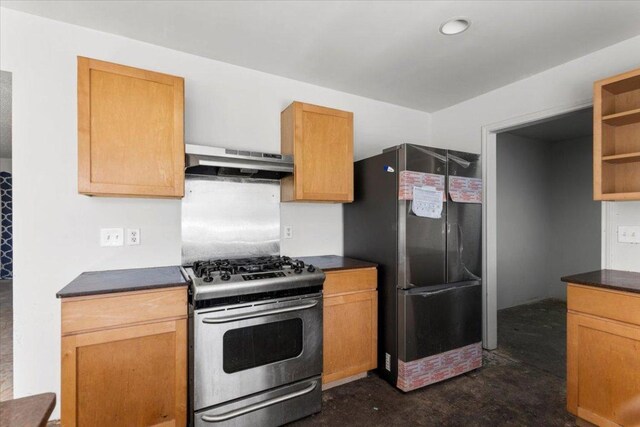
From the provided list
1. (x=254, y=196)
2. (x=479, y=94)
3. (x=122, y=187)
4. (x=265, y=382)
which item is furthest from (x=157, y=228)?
(x=479, y=94)

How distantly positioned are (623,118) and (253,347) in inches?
111

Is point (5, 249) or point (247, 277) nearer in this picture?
point (247, 277)

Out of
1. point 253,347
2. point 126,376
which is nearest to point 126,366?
point 126,376

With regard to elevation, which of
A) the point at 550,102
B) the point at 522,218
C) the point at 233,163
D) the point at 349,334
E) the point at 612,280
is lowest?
the point at 349,334

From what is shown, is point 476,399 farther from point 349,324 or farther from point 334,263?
point 334,263

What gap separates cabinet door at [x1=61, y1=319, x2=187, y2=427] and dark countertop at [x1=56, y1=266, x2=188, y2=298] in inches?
8.7

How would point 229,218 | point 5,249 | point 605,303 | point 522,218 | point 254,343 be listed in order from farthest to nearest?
point 5,249, point 522,218, point 229,218, point 254,343, point 605,303

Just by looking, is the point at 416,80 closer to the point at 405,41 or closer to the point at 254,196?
the point at 405,41

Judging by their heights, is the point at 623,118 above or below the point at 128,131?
above

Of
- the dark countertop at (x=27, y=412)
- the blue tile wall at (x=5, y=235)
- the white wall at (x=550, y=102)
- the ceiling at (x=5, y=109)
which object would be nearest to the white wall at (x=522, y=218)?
the white wall at (x=550, y=102)

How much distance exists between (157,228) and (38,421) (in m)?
1.77

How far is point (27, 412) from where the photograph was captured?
2.37 ft

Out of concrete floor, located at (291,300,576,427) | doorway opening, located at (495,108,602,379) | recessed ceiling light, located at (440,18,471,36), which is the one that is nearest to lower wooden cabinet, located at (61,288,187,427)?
concrete floor, located at (291,300,576,427)

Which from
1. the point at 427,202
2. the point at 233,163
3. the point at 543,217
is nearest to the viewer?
the point at 233,163
